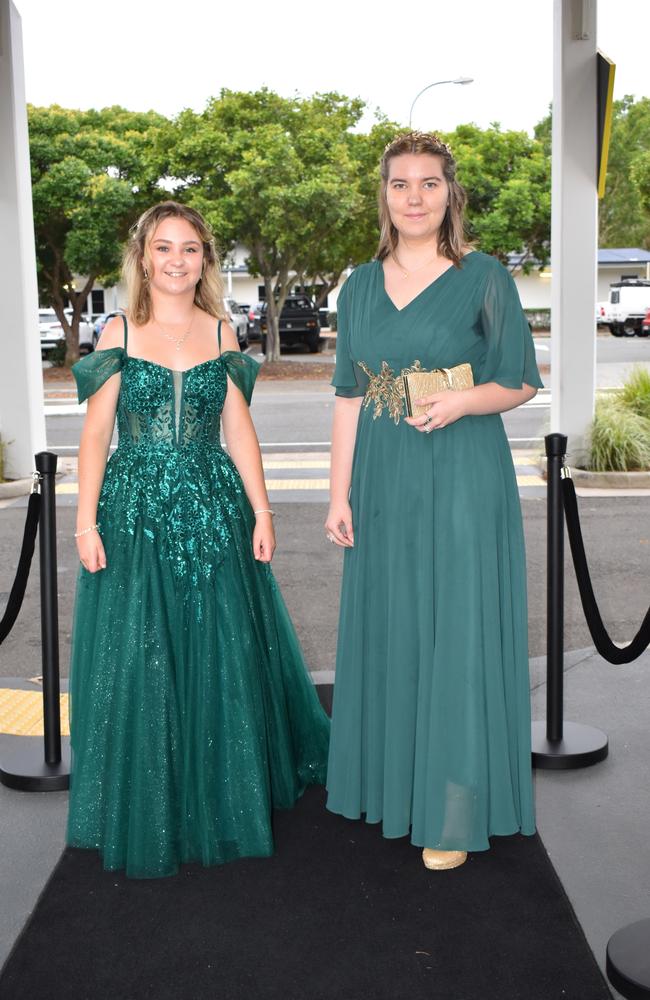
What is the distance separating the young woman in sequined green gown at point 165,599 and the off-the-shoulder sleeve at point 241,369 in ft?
0.03

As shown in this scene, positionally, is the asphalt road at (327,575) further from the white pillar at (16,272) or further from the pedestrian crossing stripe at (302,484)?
the white pillar at (16,272)

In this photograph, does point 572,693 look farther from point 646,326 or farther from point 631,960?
point 646,326

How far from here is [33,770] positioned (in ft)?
14.5

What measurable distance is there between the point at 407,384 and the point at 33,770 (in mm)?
2177

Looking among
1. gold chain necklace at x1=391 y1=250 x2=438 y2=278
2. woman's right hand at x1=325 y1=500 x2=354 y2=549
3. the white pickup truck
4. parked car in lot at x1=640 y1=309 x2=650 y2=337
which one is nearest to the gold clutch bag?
gold chain necklace at x1=391 y1=250 x2=438 y2=278

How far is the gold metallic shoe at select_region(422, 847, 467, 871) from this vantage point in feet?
11.9

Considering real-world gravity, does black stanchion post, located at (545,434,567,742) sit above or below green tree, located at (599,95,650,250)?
below

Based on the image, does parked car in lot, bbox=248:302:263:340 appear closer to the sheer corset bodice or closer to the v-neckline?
the sheer corset bodice

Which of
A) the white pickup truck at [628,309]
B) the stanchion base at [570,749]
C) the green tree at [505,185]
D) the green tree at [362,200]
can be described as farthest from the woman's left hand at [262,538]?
the white pickup truck at [628,309]

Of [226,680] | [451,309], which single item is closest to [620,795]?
[226,680]

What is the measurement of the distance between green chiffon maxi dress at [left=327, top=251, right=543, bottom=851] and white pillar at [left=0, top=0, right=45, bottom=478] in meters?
7.38

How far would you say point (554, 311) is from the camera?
11.0 m

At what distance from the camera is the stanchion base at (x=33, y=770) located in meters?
4.34

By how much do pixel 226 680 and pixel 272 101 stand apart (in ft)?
88.0
